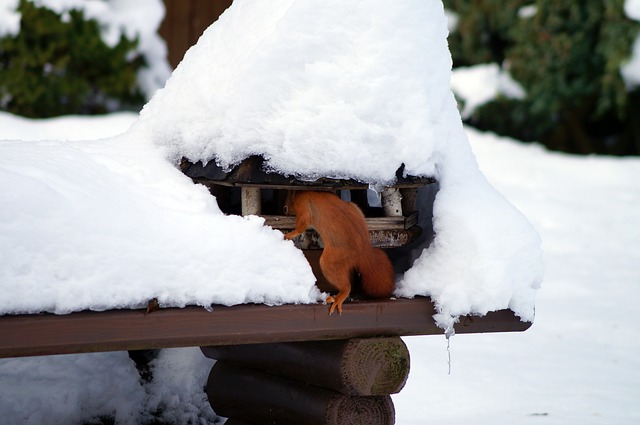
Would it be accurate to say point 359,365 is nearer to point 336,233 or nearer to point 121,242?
point 336,233

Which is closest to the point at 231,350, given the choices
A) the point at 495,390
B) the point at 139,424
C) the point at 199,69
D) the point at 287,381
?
the point at 287,381

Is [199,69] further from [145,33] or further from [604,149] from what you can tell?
[604,149]

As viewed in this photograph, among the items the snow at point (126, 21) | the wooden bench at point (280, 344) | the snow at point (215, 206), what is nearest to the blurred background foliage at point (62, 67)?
the snow at point (126, 21)

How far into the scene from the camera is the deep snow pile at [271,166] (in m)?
1.90

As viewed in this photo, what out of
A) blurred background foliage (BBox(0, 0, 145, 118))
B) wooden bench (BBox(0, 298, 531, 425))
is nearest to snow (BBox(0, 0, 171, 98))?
blurred background foliage (BBox(0, 0, 145, 118))

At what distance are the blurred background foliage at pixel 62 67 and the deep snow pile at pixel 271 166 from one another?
4059 mm

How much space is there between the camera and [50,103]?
6.56 meters

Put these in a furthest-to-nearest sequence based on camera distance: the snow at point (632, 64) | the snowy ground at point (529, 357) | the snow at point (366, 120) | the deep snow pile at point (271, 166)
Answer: the snow at point (632, 64), the snowy ground at point (529, 357), the snow at point (366, 120), the deep snow pile at point (271, 166)

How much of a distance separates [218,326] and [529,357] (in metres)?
2.99

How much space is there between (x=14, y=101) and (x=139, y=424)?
13.8ft

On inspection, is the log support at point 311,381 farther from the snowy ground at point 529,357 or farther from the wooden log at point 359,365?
the snowy ground at point 529,357

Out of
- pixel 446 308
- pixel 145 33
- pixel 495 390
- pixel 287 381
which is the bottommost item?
pixel 495 390

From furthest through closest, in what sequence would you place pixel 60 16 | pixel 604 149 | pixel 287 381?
1. pixel 604 149
2. pixel 60 16
3. pixel 287 381

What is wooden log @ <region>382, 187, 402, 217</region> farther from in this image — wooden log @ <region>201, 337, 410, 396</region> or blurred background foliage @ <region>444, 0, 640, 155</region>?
blurred background foliage @ <region>444, 0, 640, 155</region>
